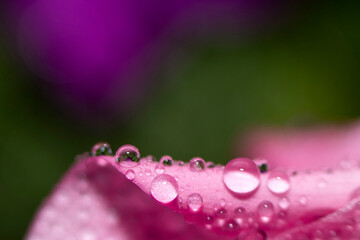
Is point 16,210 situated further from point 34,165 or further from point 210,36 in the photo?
point 210,36

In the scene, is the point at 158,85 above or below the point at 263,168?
above

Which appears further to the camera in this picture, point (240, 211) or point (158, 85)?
point (158, 85)

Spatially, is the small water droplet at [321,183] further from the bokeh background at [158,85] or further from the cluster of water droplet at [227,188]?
the bokeh background at [158,85]

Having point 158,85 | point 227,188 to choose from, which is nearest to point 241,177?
point 227,188

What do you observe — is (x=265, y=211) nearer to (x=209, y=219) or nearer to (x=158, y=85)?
(x=209, y=219)

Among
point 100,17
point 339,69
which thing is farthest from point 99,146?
point 339,69

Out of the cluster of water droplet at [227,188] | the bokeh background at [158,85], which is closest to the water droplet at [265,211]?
the cluster of water droplet at [227,188]
